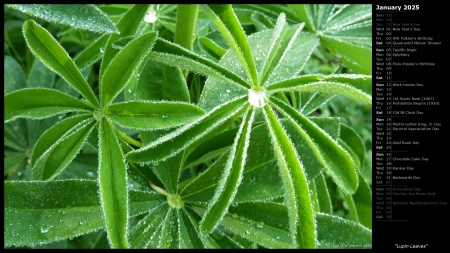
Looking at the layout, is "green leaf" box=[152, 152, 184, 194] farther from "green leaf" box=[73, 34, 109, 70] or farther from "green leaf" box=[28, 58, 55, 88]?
"green leaf" box=[28, 58, 55, 88]

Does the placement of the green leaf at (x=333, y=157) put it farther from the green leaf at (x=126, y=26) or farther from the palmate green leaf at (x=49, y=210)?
the palmate green leaf at (x=49, y=210)

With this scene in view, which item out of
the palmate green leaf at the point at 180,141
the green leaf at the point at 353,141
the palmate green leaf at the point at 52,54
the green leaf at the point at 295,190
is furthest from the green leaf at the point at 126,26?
the green leaf at the point at 353,141

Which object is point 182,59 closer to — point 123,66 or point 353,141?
point 123,66

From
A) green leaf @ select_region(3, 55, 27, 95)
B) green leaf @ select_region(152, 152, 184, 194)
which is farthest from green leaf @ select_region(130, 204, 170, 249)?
green leaf @ select_region(3, 55, 27, 95)

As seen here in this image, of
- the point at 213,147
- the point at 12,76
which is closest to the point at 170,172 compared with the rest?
the point at 213,147

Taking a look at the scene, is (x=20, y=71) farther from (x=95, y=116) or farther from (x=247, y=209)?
(x=247, y=209)

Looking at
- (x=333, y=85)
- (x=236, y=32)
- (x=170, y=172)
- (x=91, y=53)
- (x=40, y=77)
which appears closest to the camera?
(x=333, y=85)
